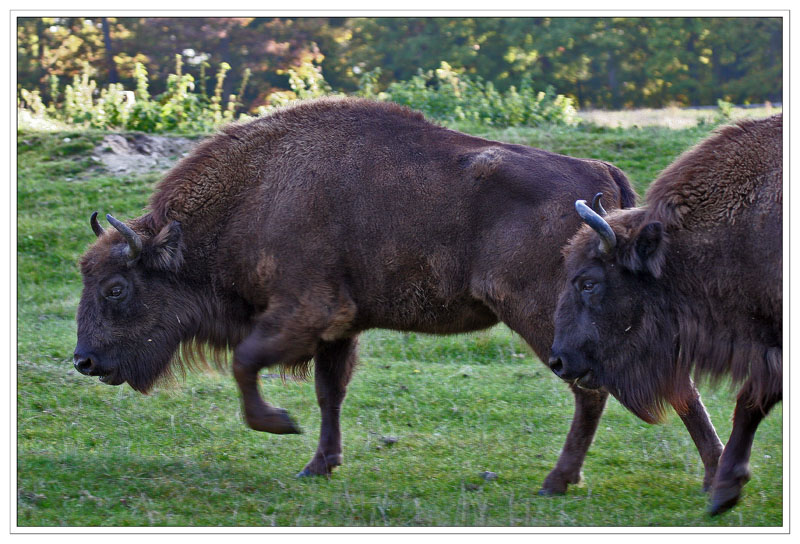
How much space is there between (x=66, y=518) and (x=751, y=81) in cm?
2359

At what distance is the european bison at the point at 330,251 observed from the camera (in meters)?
5.68

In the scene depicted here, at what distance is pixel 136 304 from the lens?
Result: 20.2 ft

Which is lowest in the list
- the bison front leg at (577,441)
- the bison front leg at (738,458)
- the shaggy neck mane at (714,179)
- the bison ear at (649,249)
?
the bison front leg at (577,441)

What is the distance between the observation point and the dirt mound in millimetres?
13695

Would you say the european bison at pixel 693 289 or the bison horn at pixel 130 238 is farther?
the bison horn at pixel 130 238

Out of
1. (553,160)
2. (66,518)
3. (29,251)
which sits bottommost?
(29,251)

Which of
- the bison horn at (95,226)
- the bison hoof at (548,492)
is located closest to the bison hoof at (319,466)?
the bison hoof at (548,492)

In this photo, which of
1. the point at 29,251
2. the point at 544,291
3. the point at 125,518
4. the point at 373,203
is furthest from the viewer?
the point at 29,251

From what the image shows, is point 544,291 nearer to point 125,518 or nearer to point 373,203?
point 373,203

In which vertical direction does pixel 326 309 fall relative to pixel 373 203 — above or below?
below

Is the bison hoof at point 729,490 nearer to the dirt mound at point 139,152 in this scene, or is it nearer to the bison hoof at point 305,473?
the bison hoof at point 305,473

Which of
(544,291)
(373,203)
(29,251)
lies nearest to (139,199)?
(29,251)

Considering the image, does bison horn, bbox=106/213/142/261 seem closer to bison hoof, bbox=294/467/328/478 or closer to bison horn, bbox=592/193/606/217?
bison hoof, bbox=294/467/328/478

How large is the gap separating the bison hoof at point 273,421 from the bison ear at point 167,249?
1250 mm
